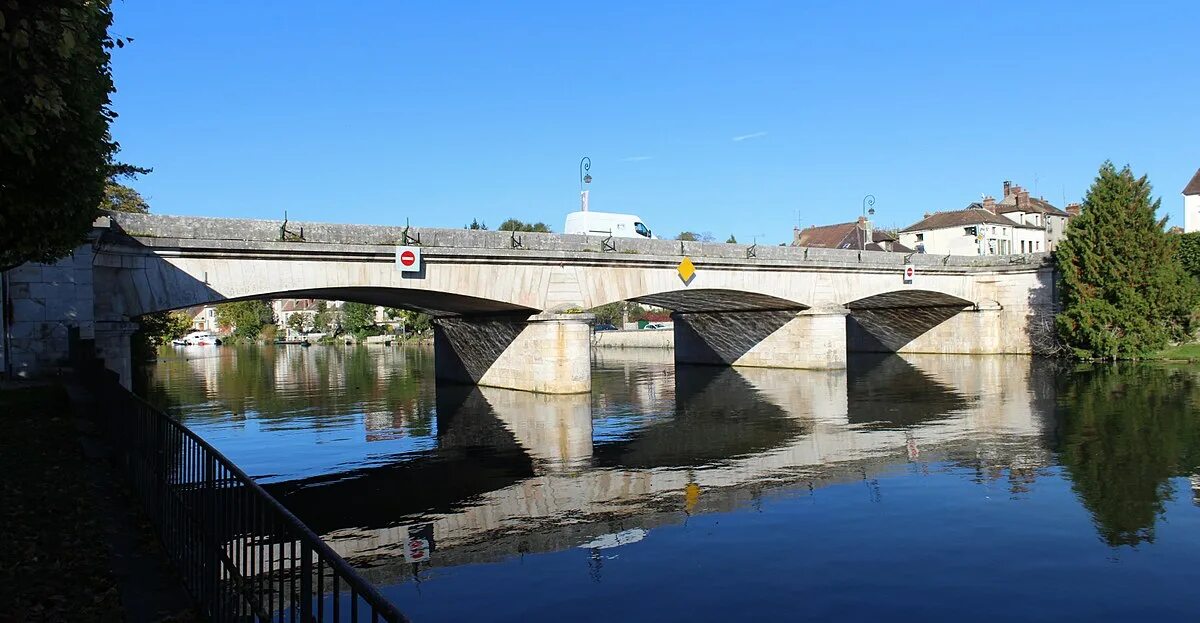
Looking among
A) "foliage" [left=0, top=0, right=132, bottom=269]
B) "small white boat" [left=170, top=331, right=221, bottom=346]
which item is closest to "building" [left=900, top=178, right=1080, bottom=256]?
"foliage" [left=0, top=0, right=132, bottom=269]

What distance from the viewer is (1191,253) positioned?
43344 millimetres

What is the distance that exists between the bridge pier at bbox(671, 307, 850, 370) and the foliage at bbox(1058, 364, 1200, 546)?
956 cm

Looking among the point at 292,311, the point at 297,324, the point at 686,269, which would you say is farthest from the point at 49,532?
the point at 292,311

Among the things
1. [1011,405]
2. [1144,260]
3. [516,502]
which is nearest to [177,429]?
[516,502]

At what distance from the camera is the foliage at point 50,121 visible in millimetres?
6289

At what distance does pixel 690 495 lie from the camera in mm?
13172

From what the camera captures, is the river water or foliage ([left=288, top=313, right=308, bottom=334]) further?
foliage ([left=288, top=313, right=308, bottom=334])

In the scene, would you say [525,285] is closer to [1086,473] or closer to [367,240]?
[367,240]

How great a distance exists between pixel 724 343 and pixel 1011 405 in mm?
17978

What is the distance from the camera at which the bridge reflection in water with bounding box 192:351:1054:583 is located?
37.3 ft

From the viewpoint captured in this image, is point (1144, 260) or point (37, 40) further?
point (1144, 260)

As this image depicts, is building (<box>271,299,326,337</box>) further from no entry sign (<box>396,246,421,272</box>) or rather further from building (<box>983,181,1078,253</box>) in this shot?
no entry sign (<box>396,246,421,272</box>)

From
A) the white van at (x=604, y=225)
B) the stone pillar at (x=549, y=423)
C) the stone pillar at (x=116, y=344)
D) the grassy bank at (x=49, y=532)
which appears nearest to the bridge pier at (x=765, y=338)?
the white van at (x=604, y=225)

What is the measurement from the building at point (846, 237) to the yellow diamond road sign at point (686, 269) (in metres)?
37.0
